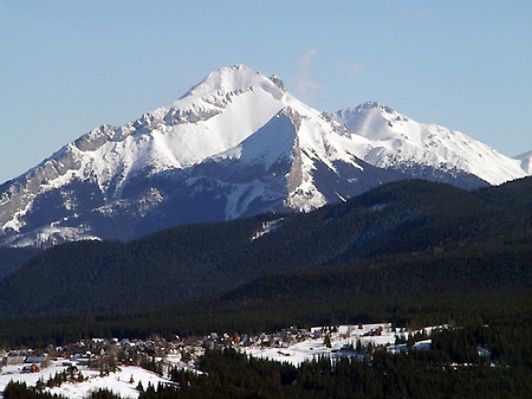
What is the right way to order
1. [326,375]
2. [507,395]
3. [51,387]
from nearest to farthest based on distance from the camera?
[51,387]
[507,395]
[326,375]

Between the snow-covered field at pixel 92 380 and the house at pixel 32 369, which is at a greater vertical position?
the house at pixel 32 369

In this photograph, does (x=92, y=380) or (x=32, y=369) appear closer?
(x=92, y=380)

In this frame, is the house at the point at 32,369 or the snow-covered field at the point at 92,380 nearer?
the snow-covered field at the point at 92,380

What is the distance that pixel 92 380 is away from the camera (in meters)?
175

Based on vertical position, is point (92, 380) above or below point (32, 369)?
below

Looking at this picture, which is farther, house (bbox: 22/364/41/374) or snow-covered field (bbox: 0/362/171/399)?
house (bbox: 22/364/41/374)

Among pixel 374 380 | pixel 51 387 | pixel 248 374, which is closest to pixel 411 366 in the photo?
pixel 374 380

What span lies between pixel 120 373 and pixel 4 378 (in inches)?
502

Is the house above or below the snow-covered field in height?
above

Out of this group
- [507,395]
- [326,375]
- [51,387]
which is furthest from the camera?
[326,375]

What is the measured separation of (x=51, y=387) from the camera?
167 m

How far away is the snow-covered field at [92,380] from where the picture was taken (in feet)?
555

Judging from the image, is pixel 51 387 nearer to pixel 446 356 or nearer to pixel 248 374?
pixel 248 374

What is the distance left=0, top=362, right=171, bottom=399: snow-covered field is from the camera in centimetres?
16925
